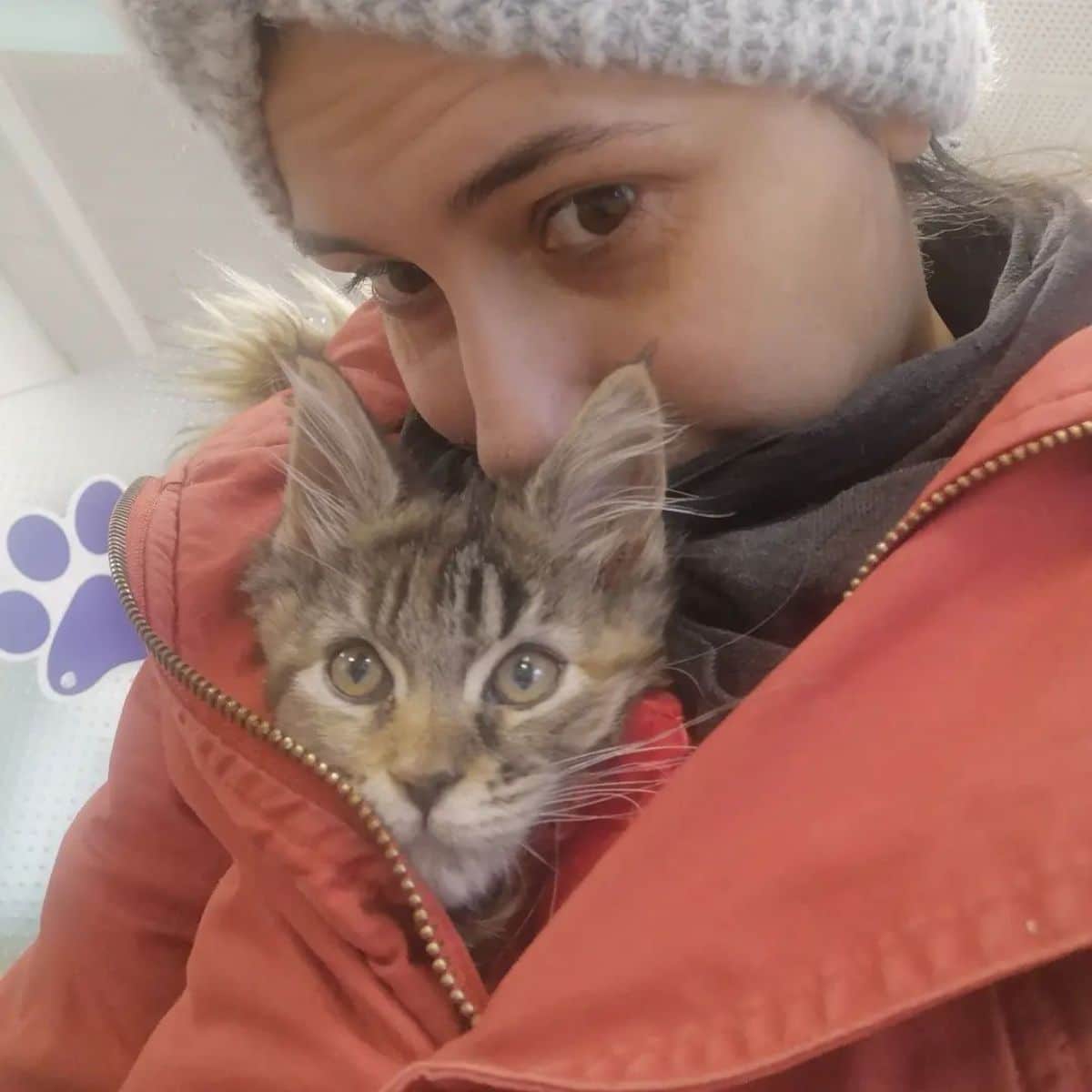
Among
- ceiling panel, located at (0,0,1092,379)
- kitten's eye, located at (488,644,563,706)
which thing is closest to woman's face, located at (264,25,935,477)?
kitten's eye, located at (488,644,563,706)

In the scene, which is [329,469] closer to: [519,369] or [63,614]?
[519,369]

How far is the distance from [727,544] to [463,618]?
19 centimetres

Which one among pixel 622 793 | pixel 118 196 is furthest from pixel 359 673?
pixel 118 196

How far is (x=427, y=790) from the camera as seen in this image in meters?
0.64

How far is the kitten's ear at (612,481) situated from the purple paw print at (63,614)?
2.28 feet

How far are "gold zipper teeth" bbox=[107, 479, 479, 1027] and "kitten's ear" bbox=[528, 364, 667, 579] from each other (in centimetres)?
24

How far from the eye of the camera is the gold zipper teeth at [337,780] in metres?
0.62

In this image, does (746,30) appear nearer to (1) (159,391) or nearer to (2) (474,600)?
(2) (474,600)

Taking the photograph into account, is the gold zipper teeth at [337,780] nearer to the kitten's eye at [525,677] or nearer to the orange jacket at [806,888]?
the orange jacket at [806,888]

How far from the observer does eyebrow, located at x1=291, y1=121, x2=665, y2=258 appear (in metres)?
0.59

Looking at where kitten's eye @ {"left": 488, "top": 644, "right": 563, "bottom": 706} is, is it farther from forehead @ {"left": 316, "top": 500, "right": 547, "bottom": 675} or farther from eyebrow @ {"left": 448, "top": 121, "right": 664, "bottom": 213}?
eyebrow @ {"left": 448, "top": 121, "right": 664, "bottom": 213}

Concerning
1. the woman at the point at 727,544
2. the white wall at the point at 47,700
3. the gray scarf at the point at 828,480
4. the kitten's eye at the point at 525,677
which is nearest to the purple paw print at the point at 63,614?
→ the white wall at the point at 47,700

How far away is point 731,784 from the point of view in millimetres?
555

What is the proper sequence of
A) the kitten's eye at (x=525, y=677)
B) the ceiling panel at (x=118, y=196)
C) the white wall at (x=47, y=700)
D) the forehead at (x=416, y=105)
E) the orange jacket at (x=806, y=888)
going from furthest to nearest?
1. the ceiling panel at (x=118, y=196)
2. the white wall at (x=47, y=700)
3. the kitten's eye at (x=525, y=677)
4. the forehead at (x=416, y=105)
5. the orange jacket at (x=806, y=888)
